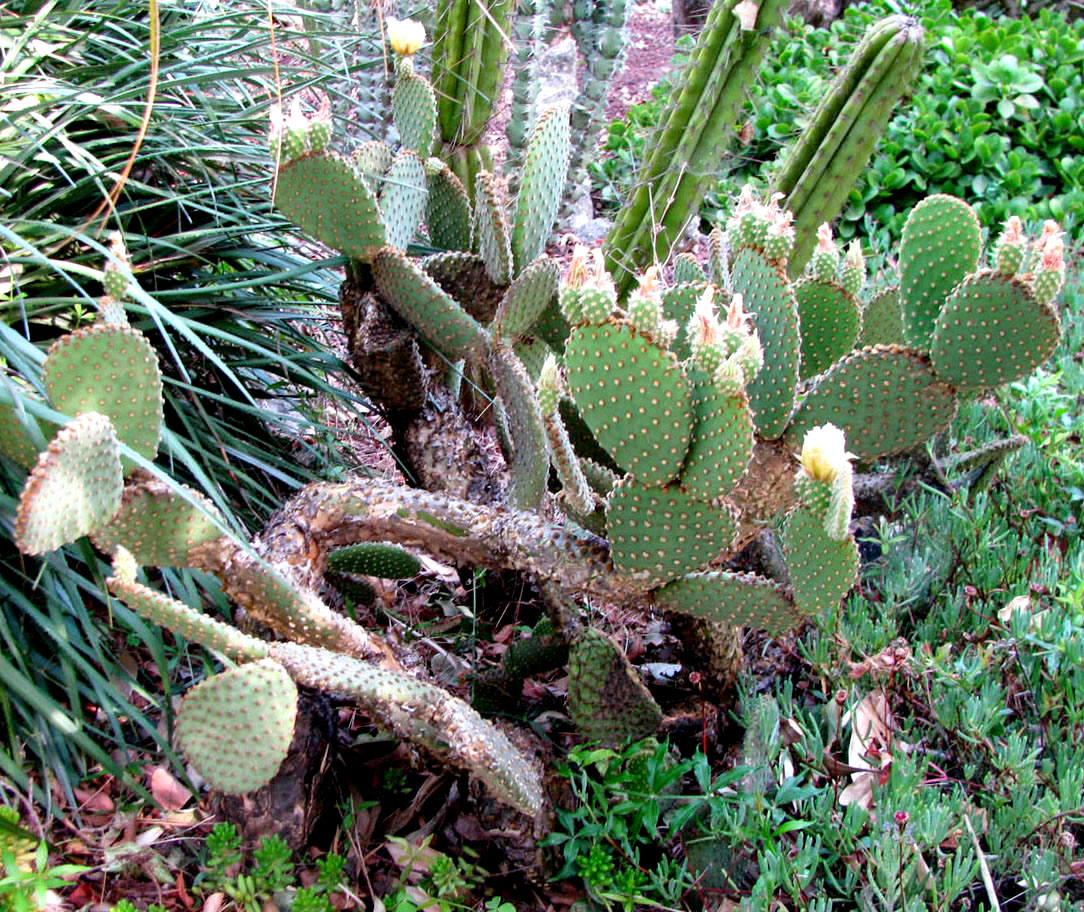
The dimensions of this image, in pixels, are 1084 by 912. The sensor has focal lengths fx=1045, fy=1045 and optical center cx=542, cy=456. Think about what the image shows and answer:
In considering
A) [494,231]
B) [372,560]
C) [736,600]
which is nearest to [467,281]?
[494,231]

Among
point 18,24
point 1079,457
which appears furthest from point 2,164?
point 1079,457

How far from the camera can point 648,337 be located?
1638mm

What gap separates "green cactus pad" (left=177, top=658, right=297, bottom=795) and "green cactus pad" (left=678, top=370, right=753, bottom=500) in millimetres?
733

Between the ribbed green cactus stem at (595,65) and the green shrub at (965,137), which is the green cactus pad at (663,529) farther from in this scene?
the ribbed green cactus stem at (595,65)

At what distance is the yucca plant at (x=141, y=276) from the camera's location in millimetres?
2102

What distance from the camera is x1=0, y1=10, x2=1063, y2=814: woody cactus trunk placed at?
5.26 feet

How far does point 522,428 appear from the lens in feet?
7.29

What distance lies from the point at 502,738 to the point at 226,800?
21.6 inches

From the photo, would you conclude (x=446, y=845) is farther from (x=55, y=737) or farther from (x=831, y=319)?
(x=831, y=319)

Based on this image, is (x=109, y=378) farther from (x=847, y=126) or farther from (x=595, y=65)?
(x=595, y=65)

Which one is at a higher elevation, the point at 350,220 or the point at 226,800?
the point at 350,220

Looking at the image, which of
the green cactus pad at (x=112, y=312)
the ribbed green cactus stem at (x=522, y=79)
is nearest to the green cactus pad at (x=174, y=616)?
the green cactus pad at (x=112, y=312)

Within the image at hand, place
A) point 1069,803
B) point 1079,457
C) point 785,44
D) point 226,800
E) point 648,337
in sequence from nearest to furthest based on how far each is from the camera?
1. point 648,337
2. point 1069,803
3. point 226,800
4. point 1079,457
5. point 785,44

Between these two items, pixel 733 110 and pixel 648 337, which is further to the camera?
pixel 733 110
